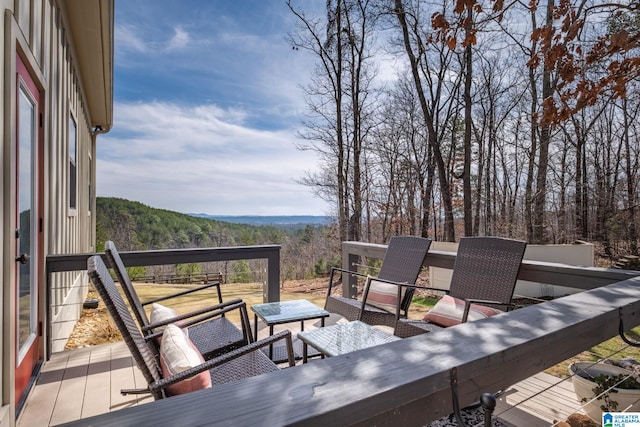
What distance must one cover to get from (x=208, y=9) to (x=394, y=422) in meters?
10.5

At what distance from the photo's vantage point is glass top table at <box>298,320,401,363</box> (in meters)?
2.54

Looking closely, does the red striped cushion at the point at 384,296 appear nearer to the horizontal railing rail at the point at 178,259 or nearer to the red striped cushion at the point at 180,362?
the horizontal railing rail at the point at 178,259

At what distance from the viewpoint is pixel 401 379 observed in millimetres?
785

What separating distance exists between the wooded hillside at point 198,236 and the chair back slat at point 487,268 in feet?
27.3

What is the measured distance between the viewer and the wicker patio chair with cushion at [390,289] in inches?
143

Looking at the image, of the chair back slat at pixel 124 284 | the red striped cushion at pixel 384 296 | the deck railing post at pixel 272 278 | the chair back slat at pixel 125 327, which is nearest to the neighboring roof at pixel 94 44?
the chair back slat at pixel 124 284

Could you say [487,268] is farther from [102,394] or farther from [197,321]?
[102,394]

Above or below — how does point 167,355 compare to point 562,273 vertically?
below

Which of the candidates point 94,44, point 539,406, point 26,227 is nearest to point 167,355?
point 26,227

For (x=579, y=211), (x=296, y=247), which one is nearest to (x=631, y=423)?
(x=579, y=211)

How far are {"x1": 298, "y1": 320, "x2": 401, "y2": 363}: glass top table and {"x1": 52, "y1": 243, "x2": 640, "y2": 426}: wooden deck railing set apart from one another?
55.1 inches

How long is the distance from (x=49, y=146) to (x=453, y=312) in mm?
4052

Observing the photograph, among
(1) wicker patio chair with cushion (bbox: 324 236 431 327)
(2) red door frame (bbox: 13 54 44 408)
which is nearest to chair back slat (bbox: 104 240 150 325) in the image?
(2) red door frame (bbox: 13 54 44 408)

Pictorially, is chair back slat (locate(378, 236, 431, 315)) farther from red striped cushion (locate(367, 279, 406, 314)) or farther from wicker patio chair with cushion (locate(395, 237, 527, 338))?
wicker patio chair with cushion (locate(395, 237, 527, 338))
